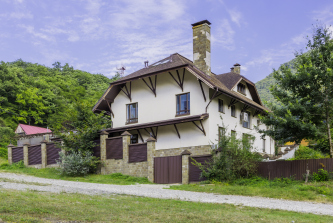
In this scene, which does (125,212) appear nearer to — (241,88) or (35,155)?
(35,155)

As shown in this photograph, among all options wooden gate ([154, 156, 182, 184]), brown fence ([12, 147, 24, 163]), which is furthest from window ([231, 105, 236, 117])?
brown fence ([12, 147, 24, 163])

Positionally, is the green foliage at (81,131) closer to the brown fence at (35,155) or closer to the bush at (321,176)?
the brown fence at (35,155)

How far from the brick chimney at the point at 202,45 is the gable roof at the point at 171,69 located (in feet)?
2.13

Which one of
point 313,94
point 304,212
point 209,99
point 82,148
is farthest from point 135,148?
point 304,212

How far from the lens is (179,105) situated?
2605 cm

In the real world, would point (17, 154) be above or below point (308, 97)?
below

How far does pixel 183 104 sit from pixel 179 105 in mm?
335

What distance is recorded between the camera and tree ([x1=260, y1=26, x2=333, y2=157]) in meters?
18.9

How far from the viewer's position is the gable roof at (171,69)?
24.3 m

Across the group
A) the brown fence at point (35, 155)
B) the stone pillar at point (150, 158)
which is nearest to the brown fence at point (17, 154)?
the brown fence at point (35, 155)

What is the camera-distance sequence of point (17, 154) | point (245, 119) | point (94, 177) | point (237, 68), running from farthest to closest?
point (237, 68) < point (17, 154) < point (245, 119) < point (94, 177)

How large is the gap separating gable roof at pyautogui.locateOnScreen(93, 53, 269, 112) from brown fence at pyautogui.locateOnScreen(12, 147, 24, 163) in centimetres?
700

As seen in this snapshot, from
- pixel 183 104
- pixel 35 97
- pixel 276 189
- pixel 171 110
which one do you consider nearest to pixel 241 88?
pixel 183 104

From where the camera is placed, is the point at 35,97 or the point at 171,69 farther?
the point at 35,97
